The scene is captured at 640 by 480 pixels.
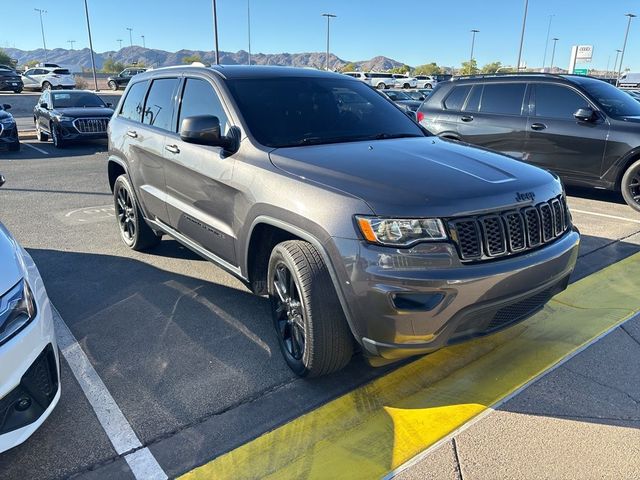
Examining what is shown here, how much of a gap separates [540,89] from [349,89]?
4.96 metres

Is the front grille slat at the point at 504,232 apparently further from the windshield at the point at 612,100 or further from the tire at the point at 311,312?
the windshield at the point at 612,100

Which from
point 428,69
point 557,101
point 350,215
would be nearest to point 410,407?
point 350,215

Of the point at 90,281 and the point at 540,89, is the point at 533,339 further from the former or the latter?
the point at 540,89

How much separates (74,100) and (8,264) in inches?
521

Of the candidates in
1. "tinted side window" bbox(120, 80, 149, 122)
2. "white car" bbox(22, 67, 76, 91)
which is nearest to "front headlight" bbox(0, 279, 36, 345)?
"tinted side window" bbox(120, 80, 149, 122)

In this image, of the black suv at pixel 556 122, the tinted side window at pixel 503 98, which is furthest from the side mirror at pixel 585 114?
the tinted side window at pixel 503 98

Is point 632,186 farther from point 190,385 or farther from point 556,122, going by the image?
point 190,385

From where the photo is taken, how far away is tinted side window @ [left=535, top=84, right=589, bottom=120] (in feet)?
24.3

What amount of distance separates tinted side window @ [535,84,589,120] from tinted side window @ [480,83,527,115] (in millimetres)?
281

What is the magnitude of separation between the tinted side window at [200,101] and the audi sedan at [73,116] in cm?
1037

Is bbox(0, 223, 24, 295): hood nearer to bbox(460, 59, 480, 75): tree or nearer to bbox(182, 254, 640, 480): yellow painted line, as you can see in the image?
bbox(182, 254, 640, 480): yellow painted line

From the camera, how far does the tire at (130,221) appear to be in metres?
5.04

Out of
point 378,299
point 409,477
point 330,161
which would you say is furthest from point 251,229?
point 409,477

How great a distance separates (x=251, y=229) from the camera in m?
3.13
